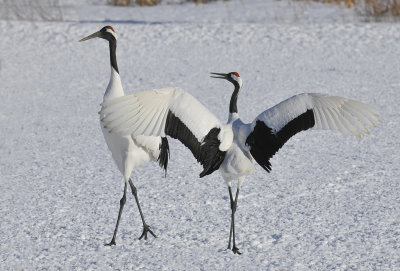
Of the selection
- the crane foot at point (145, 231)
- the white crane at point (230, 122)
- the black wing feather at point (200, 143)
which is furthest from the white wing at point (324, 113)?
the crane foot at point (145, 231)

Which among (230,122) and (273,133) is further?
(230,122)

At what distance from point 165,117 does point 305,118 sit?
85 centimetres

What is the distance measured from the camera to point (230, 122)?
14.9 feet

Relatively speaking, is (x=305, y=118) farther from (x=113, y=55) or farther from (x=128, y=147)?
(x=113, y=55)

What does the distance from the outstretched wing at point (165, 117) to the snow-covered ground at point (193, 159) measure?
0.81 metres

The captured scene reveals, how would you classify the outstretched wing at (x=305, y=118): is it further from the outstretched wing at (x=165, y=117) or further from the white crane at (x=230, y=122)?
the outstretched wing at (x=165, y=117)

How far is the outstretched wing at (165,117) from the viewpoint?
4074 mm

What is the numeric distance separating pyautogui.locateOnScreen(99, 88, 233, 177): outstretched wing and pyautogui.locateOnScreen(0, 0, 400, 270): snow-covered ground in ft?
2.66

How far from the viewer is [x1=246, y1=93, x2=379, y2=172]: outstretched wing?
170 inches

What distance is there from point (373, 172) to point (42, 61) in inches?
220

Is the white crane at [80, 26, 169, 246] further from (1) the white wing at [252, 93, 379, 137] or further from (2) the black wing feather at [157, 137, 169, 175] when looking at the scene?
(1) the white wing at [252, 93, 379, 137]

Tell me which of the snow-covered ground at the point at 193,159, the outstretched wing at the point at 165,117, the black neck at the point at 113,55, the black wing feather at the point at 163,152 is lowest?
the snow-covered ground at the point at 193,159

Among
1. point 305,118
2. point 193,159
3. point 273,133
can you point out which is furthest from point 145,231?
point 193,159

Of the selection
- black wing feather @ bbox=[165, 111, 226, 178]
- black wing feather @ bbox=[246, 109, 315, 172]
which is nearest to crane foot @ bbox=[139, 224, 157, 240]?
black wing feather @ bbox=[165, 111, 226, 178]
